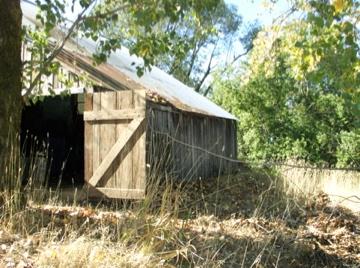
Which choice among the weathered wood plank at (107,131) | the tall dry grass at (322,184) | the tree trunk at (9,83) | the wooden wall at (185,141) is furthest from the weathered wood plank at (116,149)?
the tree trunk at (9,83)

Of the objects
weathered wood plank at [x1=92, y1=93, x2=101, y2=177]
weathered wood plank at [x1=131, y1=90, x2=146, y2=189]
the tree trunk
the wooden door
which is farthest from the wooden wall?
the tree trunk

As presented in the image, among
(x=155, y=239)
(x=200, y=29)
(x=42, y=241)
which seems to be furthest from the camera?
(x=200, y=29)

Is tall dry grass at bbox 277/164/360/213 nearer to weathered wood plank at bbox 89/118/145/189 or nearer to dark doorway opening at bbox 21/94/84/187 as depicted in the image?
weathered wood plank at bbox 89/118/145/189

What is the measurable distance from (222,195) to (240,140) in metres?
13.2

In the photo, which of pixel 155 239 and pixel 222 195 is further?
pixel 222 195

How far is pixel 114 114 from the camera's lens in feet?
31.8

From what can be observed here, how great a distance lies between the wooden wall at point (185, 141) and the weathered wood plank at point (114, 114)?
0.22 m

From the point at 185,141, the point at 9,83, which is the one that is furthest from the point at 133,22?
the point at 185,141

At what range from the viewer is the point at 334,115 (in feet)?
77.4

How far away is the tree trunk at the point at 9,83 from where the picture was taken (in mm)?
5594

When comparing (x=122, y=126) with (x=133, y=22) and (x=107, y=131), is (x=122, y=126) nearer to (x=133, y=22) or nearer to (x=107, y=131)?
(x=107, y=131)

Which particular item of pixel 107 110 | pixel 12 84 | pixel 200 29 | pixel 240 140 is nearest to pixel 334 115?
pixel 240 140

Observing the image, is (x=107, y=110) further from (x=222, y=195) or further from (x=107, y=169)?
(x=222, y=195)

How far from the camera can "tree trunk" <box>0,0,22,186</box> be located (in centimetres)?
559
